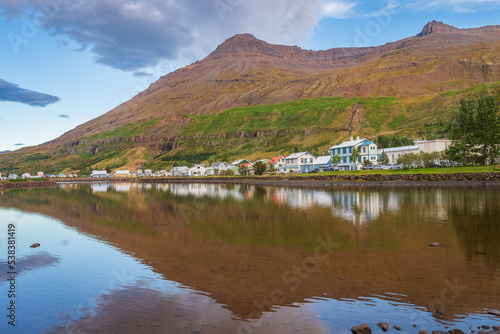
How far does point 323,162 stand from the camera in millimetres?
123688

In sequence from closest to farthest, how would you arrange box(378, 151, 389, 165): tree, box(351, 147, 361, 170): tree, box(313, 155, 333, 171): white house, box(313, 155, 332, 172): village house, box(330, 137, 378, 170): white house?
box(378, 151, 389, 165): tree → box(351, 147, 361, 170): tree → box(330, 137, 378, 170): white house → box(313, 155, 332, 172): village house → box(313, 155, 333, 171): white house

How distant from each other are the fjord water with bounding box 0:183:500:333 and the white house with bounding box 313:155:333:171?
9194cm

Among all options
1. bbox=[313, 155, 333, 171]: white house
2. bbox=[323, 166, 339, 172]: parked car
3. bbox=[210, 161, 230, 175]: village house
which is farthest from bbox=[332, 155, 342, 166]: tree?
bbox=[210, 161, 230, 175]: village house

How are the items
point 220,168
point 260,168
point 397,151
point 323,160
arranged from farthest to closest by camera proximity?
point 220,168
point 260,168
point 323,160
point 397,151

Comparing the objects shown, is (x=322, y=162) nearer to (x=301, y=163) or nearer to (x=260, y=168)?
(x=301, y=163)

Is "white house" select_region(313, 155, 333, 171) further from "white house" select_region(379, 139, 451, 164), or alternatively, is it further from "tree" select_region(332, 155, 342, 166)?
"white house" select_region(379, 139, 451, 164)

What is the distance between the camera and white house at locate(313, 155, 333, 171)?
121 m

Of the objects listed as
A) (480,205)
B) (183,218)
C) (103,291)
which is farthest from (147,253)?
(480,205)

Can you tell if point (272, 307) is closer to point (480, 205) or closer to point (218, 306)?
point (218, 306)

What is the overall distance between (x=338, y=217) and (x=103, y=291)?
2274 centimetres

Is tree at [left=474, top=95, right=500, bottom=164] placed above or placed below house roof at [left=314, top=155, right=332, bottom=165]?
above

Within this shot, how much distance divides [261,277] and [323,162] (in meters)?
112

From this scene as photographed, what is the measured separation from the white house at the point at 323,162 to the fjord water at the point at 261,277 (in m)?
91.9

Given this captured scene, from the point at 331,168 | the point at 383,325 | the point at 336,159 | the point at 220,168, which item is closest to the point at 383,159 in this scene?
the point at 336,159
